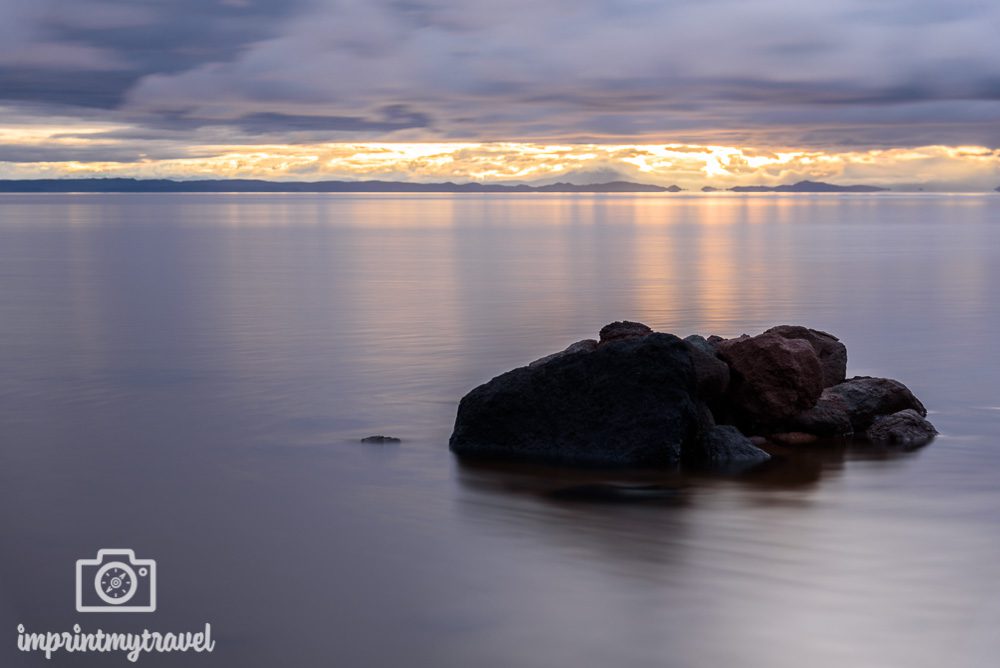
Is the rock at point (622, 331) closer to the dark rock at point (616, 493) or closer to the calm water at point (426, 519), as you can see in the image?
the calm water at point (426, 519)

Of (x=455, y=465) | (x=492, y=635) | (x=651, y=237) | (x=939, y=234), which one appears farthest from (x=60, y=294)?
(x=939, y=234)

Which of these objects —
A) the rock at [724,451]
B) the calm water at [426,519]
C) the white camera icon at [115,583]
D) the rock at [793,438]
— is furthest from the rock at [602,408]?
the white camera icon at [115,583]

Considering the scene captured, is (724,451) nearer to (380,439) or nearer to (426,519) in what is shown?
(426,519)

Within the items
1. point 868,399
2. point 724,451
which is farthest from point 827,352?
point 724,451

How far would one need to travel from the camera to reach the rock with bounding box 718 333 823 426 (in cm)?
1602

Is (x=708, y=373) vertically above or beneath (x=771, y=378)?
above

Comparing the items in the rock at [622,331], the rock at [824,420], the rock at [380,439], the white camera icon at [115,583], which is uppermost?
the rock at [622,331]

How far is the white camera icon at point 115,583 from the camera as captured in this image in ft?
32.8

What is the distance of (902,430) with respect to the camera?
1645 cm

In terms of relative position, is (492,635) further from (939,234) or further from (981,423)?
(939,234)

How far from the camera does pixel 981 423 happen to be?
17.6 meters

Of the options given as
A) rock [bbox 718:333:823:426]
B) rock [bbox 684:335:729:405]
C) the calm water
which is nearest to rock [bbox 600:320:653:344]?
rock [bbox 718:333:823:426]

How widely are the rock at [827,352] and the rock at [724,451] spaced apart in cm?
290

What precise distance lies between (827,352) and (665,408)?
4174 millimetres
